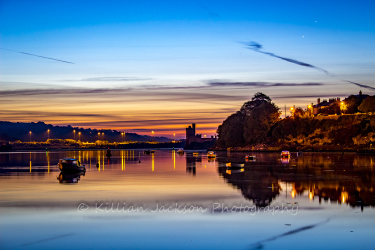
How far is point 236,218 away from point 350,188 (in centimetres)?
1596

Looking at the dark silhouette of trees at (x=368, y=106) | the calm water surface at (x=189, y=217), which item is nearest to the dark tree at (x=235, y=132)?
the dark silhouette of trees at (x=368, y=106)

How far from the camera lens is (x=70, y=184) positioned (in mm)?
41781

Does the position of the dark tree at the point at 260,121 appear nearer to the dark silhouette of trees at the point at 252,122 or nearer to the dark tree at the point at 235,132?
the dark silhouette of trees at the point at 252,122

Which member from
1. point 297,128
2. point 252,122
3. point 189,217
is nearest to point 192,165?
point 189,217

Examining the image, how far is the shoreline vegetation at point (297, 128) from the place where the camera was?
16425 centimetres

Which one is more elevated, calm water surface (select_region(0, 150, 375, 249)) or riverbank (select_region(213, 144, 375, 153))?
riverbank (select_region(213, 144, 375, 153))

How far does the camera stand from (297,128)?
7362 inches

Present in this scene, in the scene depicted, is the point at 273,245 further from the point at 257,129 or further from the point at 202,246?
the point at 257,129

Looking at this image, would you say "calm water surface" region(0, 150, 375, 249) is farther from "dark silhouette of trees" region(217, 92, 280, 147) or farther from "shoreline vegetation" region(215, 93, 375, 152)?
"dark silhouette of trees" region(217, 92, 280, 147)

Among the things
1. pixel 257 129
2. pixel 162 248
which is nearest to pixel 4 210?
pixel 162 248

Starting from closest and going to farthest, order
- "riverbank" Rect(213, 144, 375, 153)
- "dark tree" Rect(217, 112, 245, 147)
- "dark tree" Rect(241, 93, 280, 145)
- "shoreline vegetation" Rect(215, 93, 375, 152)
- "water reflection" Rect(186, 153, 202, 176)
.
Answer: "water reflection" Rect(186, 153, 202, 176)
"riverbank" Rect(213, 144, 375, 153)
"shoreline vegetation" Rect(215, 93, 375, 152)
"dark tree" Rect(241, 93, 280, 145)
"dark tree" Rect(217, 112, 245, 147)

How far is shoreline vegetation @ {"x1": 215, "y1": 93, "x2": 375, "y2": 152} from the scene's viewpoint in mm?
164250

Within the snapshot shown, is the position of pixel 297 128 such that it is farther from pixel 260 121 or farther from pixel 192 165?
pixel 192 165

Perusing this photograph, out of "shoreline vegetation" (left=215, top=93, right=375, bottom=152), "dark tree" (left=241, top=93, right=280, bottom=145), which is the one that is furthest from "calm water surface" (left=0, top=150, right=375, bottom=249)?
"dark tree" (left=241, top=93, right=280, bottom=145)
